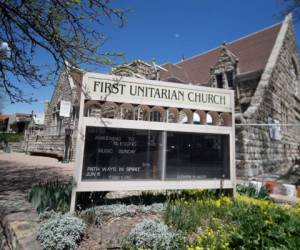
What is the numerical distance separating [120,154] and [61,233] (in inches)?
79.7

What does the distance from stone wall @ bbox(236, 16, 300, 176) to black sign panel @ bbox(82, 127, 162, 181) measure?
248 inches

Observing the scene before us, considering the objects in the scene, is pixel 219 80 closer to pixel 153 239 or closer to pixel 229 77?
pixel 229 77

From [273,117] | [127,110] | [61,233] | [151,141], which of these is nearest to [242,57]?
[273,117]

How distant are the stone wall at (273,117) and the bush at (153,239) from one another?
7590mm

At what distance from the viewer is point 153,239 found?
11.2 feet

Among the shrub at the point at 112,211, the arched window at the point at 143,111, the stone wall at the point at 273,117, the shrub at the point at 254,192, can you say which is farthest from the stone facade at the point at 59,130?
the shrub at the point at 112,211

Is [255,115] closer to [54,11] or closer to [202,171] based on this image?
[202,171]

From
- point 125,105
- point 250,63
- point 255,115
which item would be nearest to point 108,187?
point 125,105

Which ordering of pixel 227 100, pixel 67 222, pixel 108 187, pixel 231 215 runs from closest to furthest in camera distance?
1. pixel 67 222
2. pixel 231 215
3. pixel 108 187
4. pixel 227 100

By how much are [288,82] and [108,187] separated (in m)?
18.6

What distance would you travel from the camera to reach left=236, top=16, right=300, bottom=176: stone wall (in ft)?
34.8

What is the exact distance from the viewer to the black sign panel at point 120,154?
16.3ft

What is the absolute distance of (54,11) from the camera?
5531mm

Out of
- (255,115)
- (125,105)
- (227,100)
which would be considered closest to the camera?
(125,105)
